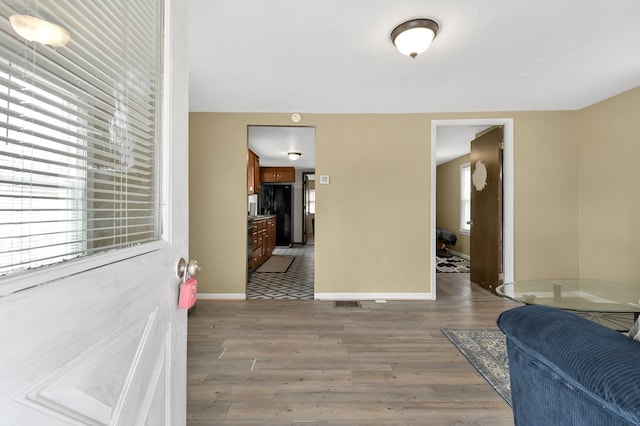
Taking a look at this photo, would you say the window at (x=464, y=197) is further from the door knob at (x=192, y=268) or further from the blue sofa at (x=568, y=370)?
the door knob at (x=192, y=268)

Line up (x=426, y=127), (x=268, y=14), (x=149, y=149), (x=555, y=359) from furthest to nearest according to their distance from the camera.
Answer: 1. (x=426, y=127)
2. (x=268, y=14)
3. (x=555, y=359)
4. (x=149, y=149)

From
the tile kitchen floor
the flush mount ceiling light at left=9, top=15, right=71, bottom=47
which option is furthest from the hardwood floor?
the flush mount ceiling light at left=9, top=15, right=71, bottom=47

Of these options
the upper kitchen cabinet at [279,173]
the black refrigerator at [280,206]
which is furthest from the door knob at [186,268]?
the black refrigerator at [280,206]

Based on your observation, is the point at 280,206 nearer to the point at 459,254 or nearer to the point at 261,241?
the point at 261,241

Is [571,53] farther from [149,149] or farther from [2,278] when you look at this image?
[2,278]

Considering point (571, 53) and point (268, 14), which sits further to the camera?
point (571, 53)

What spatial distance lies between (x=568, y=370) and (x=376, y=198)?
2.94 m

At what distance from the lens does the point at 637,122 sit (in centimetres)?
291

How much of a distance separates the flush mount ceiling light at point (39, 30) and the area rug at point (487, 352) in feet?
7.80

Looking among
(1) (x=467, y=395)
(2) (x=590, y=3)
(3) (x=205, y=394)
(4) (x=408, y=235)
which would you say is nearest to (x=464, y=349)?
(1) (x=467, y=395)

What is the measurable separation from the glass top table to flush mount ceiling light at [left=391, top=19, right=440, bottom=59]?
1904 mm

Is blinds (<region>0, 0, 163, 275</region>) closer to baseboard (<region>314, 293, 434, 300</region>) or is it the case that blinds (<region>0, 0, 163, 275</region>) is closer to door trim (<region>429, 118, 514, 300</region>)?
baseboard (<region>314, 293, 434, 300</region>)

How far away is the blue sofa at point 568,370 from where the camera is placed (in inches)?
26.5

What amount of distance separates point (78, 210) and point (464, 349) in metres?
2.63
